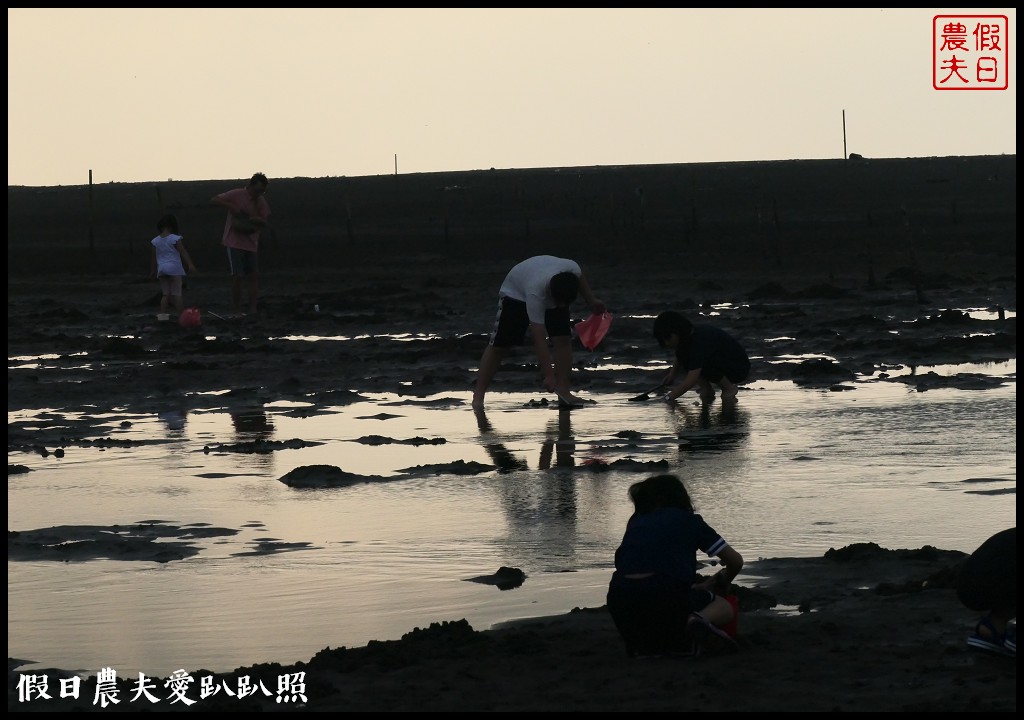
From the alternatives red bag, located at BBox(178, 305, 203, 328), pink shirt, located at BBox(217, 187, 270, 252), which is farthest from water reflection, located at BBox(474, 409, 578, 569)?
red bag, located at BBox(178, 305, 203, 328)

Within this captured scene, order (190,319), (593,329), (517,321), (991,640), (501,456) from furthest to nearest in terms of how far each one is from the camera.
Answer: (190,319), (593,329), (517,321), (501,456), (991,640)

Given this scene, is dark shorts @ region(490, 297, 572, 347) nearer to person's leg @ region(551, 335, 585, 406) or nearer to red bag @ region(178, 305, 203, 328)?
person's leg @ region(551, 335, 585, 406)

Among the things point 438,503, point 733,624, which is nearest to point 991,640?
point 733,624

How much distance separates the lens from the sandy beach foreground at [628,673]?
5.18m

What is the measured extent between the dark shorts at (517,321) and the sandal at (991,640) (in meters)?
8.08

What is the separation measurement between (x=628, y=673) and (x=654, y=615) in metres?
0.28

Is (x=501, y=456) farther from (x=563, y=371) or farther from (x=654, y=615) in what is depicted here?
(x=654, y=615)

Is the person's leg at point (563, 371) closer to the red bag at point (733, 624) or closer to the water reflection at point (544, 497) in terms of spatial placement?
the water reflection at point (544, 497)

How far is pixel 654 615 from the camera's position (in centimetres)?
582

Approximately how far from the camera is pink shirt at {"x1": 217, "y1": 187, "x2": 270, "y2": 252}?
2108 cm

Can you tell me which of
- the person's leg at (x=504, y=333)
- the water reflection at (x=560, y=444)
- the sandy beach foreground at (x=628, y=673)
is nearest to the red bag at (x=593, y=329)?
the person's leg at (x=504, y=333)

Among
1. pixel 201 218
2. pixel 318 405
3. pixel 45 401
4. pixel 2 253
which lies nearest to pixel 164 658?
pixel 2 253

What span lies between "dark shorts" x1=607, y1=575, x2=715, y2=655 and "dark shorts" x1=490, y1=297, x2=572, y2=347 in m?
7.67

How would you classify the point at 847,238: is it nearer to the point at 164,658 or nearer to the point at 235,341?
the point at 235,341
